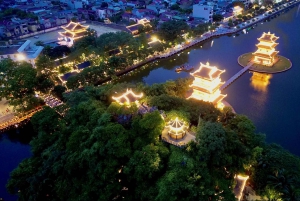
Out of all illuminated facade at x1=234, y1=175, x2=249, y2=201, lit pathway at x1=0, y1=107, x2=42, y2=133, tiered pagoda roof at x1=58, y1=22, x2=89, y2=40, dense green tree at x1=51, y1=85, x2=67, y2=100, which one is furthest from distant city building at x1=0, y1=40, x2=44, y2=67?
illuminated facade at x1=234, y1=175, x2=249, y2=201

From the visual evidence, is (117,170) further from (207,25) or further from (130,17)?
(130,17)

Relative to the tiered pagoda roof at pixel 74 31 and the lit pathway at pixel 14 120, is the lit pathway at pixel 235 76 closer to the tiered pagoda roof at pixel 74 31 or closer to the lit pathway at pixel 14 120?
the lit pathway at pixel 14 120

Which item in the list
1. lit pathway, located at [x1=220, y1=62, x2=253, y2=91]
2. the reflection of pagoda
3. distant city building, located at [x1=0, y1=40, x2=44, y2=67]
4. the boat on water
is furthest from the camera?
the boat on water

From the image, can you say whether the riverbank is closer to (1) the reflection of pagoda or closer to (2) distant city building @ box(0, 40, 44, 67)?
(2) distant city building @ box(0, 40, 44, 67)

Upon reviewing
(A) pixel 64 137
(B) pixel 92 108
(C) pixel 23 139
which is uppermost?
(B) pixel 92 108

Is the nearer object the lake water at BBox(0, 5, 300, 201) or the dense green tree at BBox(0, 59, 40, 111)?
the lake water at BBox(0, 5, 300, 201)

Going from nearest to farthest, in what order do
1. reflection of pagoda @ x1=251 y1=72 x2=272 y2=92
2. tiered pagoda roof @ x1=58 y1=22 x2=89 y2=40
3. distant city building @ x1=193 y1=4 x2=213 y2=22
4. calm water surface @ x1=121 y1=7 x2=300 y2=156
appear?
1. calm water surface @ x1=121 y1=7 x2=300 y2=156
2. reflection of pagoda @ x1=251 y1=72 x2=272 y2=92
3. tiered pagoda roof @ x1=58 y1=22 x2=89 y2=40
4. distant city building @ x1=193 y1=4 x2=213 y2=22

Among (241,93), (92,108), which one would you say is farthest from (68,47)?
(241,93)
